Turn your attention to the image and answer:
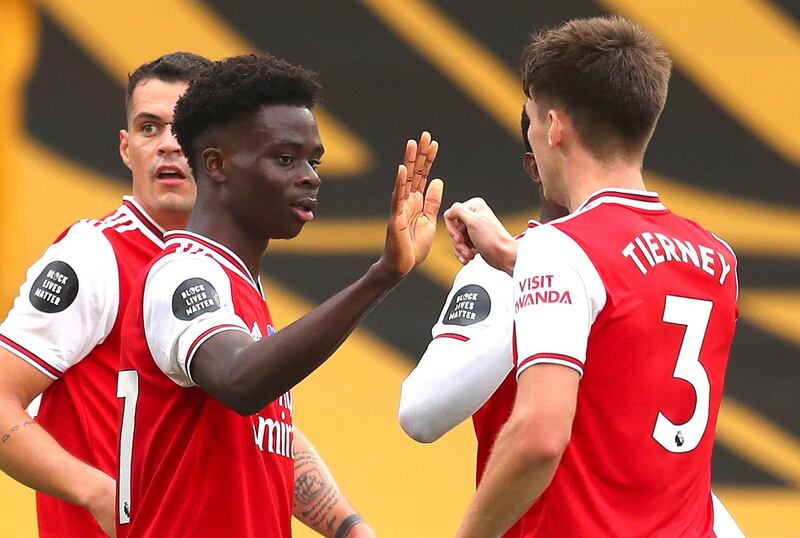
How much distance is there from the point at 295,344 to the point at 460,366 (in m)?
0.32

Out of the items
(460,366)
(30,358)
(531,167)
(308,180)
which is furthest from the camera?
(30,358)

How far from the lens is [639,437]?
246 cm

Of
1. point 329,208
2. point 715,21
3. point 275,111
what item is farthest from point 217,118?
point 715,21

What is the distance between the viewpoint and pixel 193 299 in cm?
272

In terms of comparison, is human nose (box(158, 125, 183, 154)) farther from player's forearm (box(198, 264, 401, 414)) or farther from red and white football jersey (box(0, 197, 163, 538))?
player's forearm (box(198, 264, 401, 414))

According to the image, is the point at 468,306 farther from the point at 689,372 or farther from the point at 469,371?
the point at 689,372

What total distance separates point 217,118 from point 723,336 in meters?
1.14

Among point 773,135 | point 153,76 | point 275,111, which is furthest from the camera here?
point 773,135

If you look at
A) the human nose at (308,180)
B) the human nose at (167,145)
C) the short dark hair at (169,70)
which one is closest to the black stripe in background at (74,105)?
the short dark hair at (169,70)

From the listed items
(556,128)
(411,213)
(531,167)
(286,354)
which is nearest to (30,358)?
(286,354)

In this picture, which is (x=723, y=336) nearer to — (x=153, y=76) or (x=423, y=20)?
(x=153, y=76)

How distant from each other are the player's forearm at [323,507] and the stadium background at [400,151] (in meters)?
2.05

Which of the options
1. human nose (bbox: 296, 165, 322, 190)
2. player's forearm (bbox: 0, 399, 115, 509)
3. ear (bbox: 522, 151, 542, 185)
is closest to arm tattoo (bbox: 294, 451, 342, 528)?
player's forearm (bbox: 0, 399, 115, 509)

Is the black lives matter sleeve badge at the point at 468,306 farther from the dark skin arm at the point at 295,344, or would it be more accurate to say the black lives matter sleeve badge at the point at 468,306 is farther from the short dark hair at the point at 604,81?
the short dark hair at the point at 604,81
